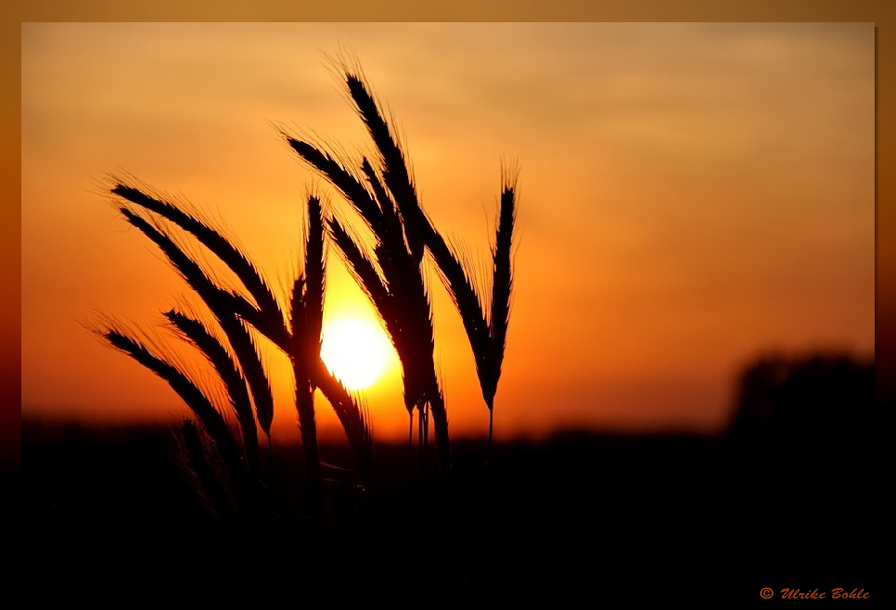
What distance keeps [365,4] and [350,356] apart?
803mm

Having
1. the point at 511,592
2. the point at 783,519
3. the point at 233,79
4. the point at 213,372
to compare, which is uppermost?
the point at 233,79

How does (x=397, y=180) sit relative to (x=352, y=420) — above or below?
above

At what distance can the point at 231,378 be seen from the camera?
5.80ft

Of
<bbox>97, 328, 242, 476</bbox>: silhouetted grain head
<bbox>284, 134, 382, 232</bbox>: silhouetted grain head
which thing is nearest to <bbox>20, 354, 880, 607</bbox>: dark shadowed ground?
<bbox>97, 328, 242, 476</bbox>: silhouetted grain head

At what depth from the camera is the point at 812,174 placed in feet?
6.98

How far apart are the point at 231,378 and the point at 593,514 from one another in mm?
899

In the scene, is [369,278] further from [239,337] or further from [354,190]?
[239,337]

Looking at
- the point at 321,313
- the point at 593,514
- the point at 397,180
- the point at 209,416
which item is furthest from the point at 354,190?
the point at 593,514

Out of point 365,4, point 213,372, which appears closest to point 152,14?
point 365,4

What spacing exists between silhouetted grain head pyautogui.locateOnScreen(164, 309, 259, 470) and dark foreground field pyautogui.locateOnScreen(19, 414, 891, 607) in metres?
0.31

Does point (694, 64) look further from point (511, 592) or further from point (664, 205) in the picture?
point (511, 592)

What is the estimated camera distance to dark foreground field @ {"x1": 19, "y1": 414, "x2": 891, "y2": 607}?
210 cm

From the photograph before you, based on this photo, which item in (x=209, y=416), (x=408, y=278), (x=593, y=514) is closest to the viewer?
→ (x=408, y=278)

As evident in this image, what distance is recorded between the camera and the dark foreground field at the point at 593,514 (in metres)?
2.10
